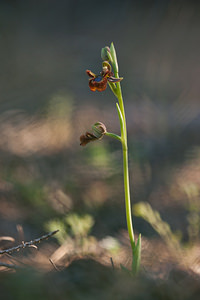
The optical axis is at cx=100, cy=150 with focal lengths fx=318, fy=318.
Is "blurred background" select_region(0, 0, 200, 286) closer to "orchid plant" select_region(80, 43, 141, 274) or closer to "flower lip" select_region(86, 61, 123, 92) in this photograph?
"orchid plant" select_region(80, 43, 141, 274)

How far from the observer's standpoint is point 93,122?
1622 mm

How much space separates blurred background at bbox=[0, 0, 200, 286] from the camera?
80 centimetres

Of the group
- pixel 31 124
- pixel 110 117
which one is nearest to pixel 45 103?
pixel 31 124

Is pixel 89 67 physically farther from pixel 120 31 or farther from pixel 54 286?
pixel 54 286

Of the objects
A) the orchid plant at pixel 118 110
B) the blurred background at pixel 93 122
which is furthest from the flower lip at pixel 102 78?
the blurred background at pixel 93 122

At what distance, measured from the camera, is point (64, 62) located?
2.80m

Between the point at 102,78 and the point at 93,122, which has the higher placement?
the point at 93,122

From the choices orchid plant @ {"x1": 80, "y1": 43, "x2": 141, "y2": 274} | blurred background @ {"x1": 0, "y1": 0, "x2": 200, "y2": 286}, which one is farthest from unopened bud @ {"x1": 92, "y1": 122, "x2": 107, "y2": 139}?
blurred background @ {"x1": 0, "y1": 0, "x2": 200, "y2": 286}

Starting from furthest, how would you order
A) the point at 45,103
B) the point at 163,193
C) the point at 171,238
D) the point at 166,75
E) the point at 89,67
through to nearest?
1. the point at 89,67
2. the point at 166,75
3. the point at 45,103
4. the point at 163,193
5. the point at 171,238

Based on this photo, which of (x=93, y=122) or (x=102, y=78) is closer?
(x=102, y=78)

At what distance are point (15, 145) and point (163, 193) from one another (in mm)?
678

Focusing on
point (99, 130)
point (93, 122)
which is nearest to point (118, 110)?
point (99, 130)

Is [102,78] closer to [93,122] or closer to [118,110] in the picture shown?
[118,110]

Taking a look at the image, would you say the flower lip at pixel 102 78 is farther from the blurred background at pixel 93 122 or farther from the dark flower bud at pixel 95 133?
the blurred background at pixel 93 122
